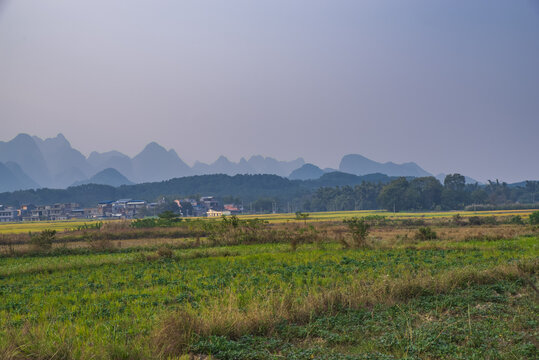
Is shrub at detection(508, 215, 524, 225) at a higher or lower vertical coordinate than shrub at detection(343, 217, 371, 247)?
lower

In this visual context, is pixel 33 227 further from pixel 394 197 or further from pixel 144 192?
pixel 144 192

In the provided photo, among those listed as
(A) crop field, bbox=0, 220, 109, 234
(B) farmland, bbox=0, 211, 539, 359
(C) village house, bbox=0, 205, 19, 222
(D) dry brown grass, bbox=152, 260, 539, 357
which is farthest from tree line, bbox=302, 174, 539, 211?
(D) dry brown grass, bbox=152, 260, 539, 357

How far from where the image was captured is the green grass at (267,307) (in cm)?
658

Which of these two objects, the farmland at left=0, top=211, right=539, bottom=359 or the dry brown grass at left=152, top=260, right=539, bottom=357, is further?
the dry brown grass at left=152, top=260, right=539, bottom=357

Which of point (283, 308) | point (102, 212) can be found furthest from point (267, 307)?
point (102, 212)

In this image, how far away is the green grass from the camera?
6.58 metres

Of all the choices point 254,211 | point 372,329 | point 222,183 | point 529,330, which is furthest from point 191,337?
point 222,183

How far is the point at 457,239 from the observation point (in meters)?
27.6

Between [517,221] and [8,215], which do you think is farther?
[8,215]

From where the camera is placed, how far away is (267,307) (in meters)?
8.64

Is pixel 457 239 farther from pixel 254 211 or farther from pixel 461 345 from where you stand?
pixel 254 211

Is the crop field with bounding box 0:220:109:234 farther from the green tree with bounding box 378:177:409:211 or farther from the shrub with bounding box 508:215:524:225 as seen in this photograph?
the green tree with bounding box 378:177:409:211

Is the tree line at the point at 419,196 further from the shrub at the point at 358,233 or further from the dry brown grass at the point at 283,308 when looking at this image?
the dry brown grass at the point at 283,308

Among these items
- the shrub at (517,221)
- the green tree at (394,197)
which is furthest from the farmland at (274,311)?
the green tree at (394,197)
